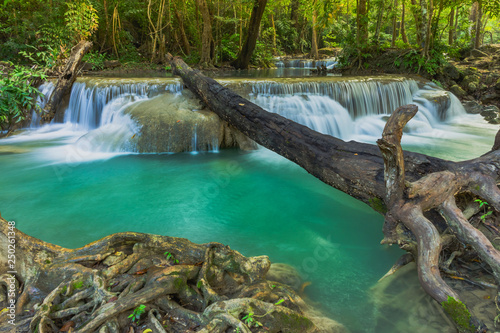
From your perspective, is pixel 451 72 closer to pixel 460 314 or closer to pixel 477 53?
pixel 477 53

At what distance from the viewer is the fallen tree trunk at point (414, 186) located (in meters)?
2.55

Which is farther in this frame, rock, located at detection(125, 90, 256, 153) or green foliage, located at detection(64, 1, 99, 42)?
green foliage, located at detection(64, 1, 99, 42)

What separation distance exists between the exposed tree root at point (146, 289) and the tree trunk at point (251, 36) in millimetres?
13387

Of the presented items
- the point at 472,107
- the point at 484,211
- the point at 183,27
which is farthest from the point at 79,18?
the point at 472,107

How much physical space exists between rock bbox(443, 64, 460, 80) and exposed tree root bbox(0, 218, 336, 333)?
12817 mm

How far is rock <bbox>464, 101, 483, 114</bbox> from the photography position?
11.0 metres

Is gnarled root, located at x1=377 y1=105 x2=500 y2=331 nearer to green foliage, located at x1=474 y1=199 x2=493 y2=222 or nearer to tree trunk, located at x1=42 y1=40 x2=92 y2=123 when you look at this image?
green foliage, located at x1=474 y1=199 x2=493 y2=222

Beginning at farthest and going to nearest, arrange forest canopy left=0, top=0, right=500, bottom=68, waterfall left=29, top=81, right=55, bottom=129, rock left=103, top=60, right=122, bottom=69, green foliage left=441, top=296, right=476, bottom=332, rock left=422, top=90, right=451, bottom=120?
rock left=103, top=60, right=122, bottom=69 < forest canopy left=0, top=0, right=500, bottom=68 < rock left=422, top=90, right=451, bottom=120 < waterfall left=29, top=81, right=55, bottom=129 < green foliage left=441, top=296, right=476, bottom=332

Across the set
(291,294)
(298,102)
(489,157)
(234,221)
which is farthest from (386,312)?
(298,102)

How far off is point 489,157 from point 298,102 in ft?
18.8

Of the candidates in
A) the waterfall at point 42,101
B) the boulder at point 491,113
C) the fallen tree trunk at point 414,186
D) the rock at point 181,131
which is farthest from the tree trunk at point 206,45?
the fallen tree trunk at point 414,186

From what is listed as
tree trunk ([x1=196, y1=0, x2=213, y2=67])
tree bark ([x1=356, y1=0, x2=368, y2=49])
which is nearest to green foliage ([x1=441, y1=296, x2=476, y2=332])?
tree bark ([x1=356, y1=0, x2=368, y2=49])

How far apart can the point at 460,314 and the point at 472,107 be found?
11.0 m

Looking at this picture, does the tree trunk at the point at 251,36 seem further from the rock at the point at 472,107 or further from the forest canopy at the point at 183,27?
the rock at the point at 472,107
